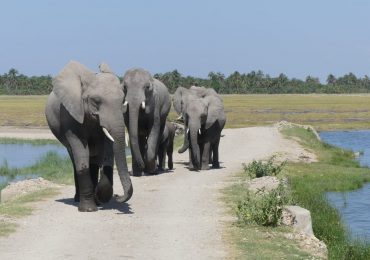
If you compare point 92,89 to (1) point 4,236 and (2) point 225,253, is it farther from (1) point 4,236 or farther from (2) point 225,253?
(2) point 225,253

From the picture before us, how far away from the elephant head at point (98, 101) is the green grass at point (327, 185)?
3.98m

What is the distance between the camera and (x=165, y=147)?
24328 mm

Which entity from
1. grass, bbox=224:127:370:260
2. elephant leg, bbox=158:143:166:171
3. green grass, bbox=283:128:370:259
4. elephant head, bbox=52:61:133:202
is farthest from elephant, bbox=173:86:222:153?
elephant head, bbox=52:61:133:202

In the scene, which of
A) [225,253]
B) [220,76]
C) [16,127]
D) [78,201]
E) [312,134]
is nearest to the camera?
[225,253]

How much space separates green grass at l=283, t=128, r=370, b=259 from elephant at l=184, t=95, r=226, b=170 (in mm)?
2663

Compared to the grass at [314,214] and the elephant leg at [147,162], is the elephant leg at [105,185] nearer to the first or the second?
the grass at [314,214]

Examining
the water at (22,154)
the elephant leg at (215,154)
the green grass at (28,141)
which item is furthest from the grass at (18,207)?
the green grass at (28,141)

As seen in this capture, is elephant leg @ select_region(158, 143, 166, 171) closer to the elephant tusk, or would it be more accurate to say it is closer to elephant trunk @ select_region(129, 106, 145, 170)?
elephant trunk @ select_region(129, 106, 145, 170)

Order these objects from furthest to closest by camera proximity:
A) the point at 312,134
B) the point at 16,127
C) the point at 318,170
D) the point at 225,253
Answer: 1. the point at 16,127
2. the point at 312,134
3. the point at 318,170
4. the point at 225,253

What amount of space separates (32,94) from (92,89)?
163809 mm

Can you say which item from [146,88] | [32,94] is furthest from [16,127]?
[32,94]

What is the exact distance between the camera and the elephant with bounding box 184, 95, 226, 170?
76.5ft

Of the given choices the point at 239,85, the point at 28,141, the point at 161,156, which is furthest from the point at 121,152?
the point at 239,85

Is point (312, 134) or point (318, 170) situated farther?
point (312, 134)
